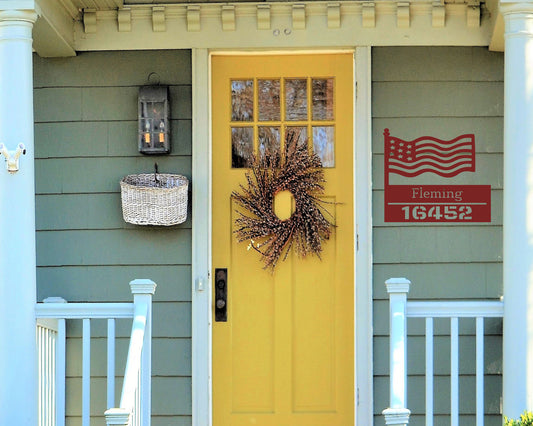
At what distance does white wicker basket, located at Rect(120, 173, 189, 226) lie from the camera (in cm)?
499

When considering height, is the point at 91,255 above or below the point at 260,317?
Answer: above

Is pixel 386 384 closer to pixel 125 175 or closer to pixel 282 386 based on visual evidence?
pixel 282 386

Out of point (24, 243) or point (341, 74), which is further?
point (341, 74)

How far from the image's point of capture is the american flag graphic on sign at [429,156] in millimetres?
5125

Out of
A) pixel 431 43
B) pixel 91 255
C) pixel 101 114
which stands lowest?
pixel 91 255

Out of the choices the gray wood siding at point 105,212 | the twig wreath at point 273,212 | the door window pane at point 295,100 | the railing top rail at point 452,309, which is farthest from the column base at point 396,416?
the door window pane at point 295,100

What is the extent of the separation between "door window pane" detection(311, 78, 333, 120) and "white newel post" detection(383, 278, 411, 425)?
1356 mm

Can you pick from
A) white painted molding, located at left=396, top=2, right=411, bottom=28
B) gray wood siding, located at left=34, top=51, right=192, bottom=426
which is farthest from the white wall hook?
white painted molding, located at left=396, top=2, right=411, bottom=28

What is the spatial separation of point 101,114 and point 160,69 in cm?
40

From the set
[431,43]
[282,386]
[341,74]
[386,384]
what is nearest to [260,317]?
[282,386]

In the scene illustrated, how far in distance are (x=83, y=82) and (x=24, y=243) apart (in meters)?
1.26

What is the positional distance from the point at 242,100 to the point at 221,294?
1.06 m

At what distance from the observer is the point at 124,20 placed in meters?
5.20

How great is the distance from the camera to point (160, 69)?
206 inches
